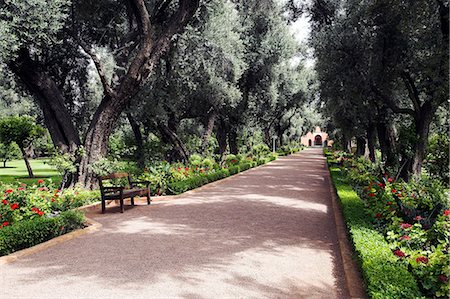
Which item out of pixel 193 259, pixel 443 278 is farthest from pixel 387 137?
pixel 193 259

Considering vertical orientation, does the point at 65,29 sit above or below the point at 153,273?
above

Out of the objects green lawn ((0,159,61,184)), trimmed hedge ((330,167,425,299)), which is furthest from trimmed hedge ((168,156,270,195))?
trimmed hedge ((330,167,425,299))

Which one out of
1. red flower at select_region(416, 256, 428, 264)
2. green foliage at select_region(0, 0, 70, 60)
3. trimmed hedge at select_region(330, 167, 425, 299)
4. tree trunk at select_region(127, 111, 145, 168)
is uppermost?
green foliage at select_region(0, 0, 70, 60)

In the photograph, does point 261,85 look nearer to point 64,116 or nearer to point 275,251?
point 64,116

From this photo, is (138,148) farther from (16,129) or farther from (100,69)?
(100,69)

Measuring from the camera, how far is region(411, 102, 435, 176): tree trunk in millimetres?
11219

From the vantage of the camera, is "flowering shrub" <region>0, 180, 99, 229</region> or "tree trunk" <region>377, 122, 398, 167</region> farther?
"tree trunk" <region>377, 122, 398, 167</region>

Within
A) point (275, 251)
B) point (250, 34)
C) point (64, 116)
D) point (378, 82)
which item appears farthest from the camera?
point (250, 34)

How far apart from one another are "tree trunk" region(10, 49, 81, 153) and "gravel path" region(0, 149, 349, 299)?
14.5ft

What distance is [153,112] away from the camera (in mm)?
15055

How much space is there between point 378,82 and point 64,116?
11.4 m

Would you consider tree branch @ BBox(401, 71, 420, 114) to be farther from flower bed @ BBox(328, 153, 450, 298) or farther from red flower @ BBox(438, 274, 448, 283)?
red flower @ BBox(438, 274, 448, 283)

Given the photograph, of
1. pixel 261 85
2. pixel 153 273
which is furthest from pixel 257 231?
pixel 261 85

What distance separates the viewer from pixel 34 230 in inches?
222
